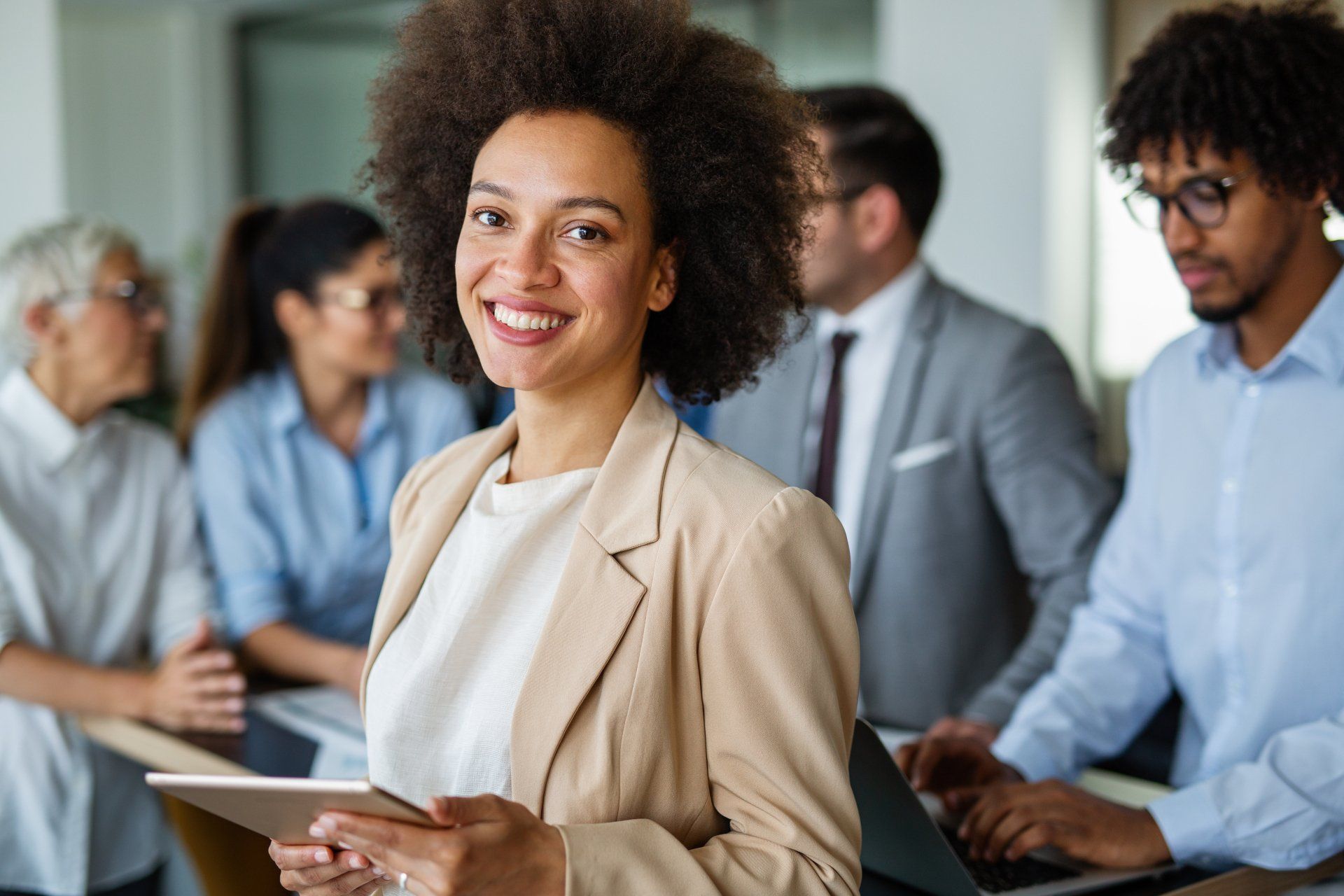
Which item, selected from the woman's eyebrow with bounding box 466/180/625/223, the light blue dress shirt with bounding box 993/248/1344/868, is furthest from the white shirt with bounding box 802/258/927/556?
the woman's eyebrow with bounding box 466/180/625/223

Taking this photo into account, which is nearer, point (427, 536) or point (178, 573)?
point (427, 536)

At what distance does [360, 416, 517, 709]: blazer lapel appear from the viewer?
5.29 ft

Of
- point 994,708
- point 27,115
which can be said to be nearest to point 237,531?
point 994,708

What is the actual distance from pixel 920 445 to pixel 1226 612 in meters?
0.86

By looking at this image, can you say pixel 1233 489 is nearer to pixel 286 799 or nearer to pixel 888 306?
pixel 888 306

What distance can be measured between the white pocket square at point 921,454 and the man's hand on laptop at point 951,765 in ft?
2.94

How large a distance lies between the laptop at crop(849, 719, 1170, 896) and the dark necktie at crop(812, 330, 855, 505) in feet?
4.12

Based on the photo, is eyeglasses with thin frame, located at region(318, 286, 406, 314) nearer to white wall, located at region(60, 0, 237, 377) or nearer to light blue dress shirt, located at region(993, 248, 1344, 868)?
light blue dress shirt, located at region(993, 248, 1344, 868)

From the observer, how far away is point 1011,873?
5.65 feet

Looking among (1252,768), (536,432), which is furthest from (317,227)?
(1252,768)

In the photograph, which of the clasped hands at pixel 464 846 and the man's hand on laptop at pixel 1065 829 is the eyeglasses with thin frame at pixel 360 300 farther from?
the clasped hands at pixel 464 846

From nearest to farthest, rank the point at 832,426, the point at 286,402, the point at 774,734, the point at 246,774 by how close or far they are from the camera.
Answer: the point at 774,734, the point at 246,774, the point at 832,426, the point at 286,402

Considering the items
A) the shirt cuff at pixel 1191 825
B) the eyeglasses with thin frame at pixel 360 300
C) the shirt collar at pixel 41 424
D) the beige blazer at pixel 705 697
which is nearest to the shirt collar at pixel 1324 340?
the shirt cuff at pixel 1191 825

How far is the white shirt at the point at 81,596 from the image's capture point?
249 centimetres
